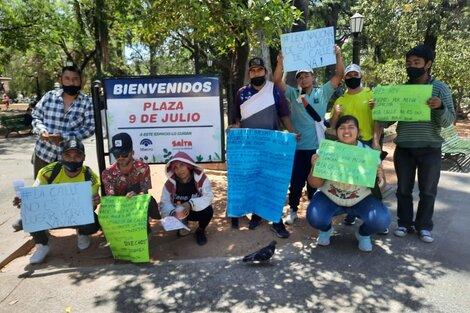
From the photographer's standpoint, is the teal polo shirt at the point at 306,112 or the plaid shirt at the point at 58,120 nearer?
the plaid shirt at the point at 58,120

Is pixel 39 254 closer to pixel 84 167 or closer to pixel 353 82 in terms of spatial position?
pixel 84 167

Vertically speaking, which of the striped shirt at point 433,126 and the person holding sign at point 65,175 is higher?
the striped shirt at point 433,126

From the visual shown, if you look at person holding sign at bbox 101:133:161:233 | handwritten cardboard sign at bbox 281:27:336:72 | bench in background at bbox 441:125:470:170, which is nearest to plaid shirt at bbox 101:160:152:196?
person holding sign at bbox 101:133:161:233

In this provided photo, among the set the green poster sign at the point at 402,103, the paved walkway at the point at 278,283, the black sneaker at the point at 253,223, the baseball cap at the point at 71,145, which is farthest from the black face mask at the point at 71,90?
the green poster sign at the point at 402,103

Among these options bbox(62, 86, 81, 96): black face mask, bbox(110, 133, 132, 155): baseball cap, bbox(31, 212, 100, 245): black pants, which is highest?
bbox(62, 86, 81, 96): black face mask

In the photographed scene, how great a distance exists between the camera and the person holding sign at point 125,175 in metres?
3.80

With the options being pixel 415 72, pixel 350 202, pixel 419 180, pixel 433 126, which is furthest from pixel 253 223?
pixel 415 72

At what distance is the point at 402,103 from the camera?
3.76m

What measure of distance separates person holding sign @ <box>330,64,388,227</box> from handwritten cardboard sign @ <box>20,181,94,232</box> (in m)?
2.62

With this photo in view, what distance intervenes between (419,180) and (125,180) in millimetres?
3103

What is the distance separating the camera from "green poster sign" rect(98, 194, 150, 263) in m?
3.56

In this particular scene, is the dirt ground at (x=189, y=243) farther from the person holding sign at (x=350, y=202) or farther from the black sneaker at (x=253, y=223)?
the person holding sign at (x=350, y=202)

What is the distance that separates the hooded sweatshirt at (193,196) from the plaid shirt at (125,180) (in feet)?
0.73

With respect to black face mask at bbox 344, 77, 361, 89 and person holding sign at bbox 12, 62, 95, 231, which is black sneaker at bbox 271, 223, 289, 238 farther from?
person holding sign at bbox 12, 62, 95, 231
